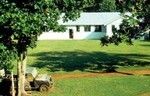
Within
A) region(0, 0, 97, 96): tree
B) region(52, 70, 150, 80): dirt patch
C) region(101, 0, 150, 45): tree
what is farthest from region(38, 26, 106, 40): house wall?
region(0, 0, 97, 96): tree

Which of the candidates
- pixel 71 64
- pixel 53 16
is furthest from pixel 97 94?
pixel 71 64

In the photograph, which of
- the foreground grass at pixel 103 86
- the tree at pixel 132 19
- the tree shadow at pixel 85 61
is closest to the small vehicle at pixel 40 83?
the foreground grass at pixel 103 86

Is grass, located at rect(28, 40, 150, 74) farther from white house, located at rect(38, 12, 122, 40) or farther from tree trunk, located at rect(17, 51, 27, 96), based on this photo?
white house, located at rect(38, 12, 122, 40)

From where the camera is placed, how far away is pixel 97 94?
105 feet

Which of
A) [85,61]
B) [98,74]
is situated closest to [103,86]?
[98,74]

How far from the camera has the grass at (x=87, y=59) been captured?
45209mm

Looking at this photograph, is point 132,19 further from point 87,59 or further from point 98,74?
point 87,59

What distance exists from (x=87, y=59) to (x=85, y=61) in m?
1.88

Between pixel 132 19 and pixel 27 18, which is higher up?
pixel 27 18

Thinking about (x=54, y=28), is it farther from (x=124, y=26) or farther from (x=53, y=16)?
(x=124, y=26)

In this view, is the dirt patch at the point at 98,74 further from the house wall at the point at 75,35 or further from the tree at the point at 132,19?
the house wall at the point at 75,35

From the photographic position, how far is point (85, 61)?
165 feet

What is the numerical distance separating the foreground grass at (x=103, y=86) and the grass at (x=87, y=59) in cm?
580

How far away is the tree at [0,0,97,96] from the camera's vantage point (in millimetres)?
23266
